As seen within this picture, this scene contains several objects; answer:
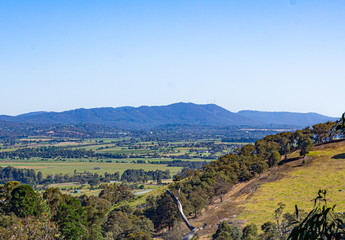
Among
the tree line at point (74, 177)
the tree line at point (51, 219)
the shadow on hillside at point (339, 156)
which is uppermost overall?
the shadow on hillside at point (339, 156)

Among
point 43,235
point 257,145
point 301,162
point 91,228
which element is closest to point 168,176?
point 257,145

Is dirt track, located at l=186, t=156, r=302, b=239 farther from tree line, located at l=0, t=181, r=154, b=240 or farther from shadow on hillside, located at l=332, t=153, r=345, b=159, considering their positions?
tree line, located at l=0, t=181, r=154, b=240

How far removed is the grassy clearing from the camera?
50287mm

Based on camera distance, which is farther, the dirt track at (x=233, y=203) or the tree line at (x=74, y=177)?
the tree line at (x=74, y=177)

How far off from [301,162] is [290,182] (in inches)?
471

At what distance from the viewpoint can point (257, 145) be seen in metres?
82.6

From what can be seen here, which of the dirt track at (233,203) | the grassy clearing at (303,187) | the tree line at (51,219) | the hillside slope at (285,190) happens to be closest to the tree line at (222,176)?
the dirt track at (233,203)

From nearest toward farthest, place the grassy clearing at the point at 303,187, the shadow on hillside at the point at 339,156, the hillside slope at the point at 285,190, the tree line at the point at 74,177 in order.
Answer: the hillside slope at the point at 285,190 < the grassy clearing at the point at 303,187 < the shadow on hillside at the point at 339,156 < the tree line at the point at 74,177

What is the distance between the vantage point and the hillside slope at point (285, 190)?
162ft

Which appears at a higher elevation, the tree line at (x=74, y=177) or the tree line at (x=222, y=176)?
the tree line at (x=222, y=176)

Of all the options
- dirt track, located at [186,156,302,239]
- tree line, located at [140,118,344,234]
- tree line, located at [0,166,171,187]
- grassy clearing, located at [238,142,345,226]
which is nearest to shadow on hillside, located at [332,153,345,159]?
grassy clearing, located at [238,142,345,226]

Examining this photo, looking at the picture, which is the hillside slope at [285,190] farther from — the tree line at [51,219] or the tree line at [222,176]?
the tree line at [51,219]

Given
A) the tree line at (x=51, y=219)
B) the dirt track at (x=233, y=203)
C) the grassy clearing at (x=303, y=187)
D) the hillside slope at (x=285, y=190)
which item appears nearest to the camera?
the tree line at (x=51, y=219)

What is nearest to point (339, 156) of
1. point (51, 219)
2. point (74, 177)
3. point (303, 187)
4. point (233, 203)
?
point (303, 187)
